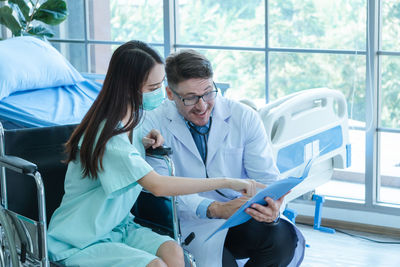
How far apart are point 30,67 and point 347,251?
6.03ft

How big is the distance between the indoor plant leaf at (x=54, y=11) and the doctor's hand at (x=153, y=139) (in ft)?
6.87

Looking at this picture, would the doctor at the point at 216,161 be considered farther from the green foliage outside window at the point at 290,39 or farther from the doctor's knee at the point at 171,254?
the green foliage outside window at the point at 290,39

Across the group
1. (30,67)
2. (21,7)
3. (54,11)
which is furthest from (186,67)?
(21,7)

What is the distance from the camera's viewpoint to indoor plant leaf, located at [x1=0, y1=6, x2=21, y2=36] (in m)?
4.11

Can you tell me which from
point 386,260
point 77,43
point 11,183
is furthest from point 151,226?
point 77,43

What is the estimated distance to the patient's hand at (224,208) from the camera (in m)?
2.13

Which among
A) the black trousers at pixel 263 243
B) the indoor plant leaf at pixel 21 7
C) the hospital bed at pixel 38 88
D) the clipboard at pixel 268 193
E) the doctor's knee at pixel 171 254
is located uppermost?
the indoor plant leaf at pixel 21 7

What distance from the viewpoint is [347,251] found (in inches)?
→ 127

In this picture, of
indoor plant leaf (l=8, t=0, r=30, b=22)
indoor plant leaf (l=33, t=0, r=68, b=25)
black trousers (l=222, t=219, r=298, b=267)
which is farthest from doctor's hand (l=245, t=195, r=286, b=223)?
indoor plant leaf (l=8, t=0, r=30, b=22)

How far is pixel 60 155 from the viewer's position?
239 cm

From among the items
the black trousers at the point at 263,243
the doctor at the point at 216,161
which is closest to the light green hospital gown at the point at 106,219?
the doctor at the point at 216,161

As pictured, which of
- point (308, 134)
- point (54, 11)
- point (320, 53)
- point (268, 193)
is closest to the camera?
point (268, 193)

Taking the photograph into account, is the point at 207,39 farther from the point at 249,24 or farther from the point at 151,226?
the point at 151,226

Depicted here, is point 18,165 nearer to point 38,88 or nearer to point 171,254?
point 171,254
